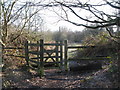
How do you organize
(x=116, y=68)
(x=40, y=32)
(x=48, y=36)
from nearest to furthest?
(x=116, y=68), (x=40, y=32), (x=48, y=36)

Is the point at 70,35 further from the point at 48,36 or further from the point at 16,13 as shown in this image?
the point at 16,13

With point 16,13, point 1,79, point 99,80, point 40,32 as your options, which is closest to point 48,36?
point 40,32

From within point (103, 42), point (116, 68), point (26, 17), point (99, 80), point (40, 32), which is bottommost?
point (99, 80)

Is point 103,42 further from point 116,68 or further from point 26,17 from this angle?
point 26,17

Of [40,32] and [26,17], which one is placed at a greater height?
[26,17]

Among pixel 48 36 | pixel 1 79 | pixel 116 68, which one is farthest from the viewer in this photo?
pixel 48 36

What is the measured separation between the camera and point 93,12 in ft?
15.6

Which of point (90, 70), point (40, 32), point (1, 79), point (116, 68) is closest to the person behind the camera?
point (116, 68)

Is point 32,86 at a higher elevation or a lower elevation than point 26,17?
lower

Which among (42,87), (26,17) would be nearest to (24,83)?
(42,87)

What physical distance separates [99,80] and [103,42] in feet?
11.4

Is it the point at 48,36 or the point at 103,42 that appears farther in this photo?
the point at 48,36

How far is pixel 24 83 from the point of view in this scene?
4.84 meters

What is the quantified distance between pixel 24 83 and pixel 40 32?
784 cm
